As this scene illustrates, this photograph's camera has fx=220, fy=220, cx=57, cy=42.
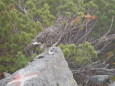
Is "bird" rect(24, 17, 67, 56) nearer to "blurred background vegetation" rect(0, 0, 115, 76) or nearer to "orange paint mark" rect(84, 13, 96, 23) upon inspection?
"blurred background vegetation" rect(0, 0, 115, 76)

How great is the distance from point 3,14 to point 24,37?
2.56 ft


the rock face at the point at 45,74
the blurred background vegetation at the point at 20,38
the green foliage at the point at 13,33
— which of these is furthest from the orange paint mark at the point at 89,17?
the rock face at the point at 45,74

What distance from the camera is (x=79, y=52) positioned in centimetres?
477

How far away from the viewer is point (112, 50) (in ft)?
22.4

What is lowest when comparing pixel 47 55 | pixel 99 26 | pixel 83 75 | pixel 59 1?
pixel 83 75

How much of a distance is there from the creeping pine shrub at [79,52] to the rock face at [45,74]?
1053mm

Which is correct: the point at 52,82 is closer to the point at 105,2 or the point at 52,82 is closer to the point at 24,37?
the point at 24,37

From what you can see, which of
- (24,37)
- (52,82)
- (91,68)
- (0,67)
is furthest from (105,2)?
(52,82)

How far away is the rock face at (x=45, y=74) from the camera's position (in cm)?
270

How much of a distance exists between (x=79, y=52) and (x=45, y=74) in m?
2.01

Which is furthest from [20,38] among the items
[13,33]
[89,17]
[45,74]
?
[89,17]

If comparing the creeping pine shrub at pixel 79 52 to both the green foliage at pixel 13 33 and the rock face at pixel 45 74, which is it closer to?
the green foliage at pixel 13 33

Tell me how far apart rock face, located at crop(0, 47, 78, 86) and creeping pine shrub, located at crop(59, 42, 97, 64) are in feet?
3.45

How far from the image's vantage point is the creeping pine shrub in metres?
4.71
